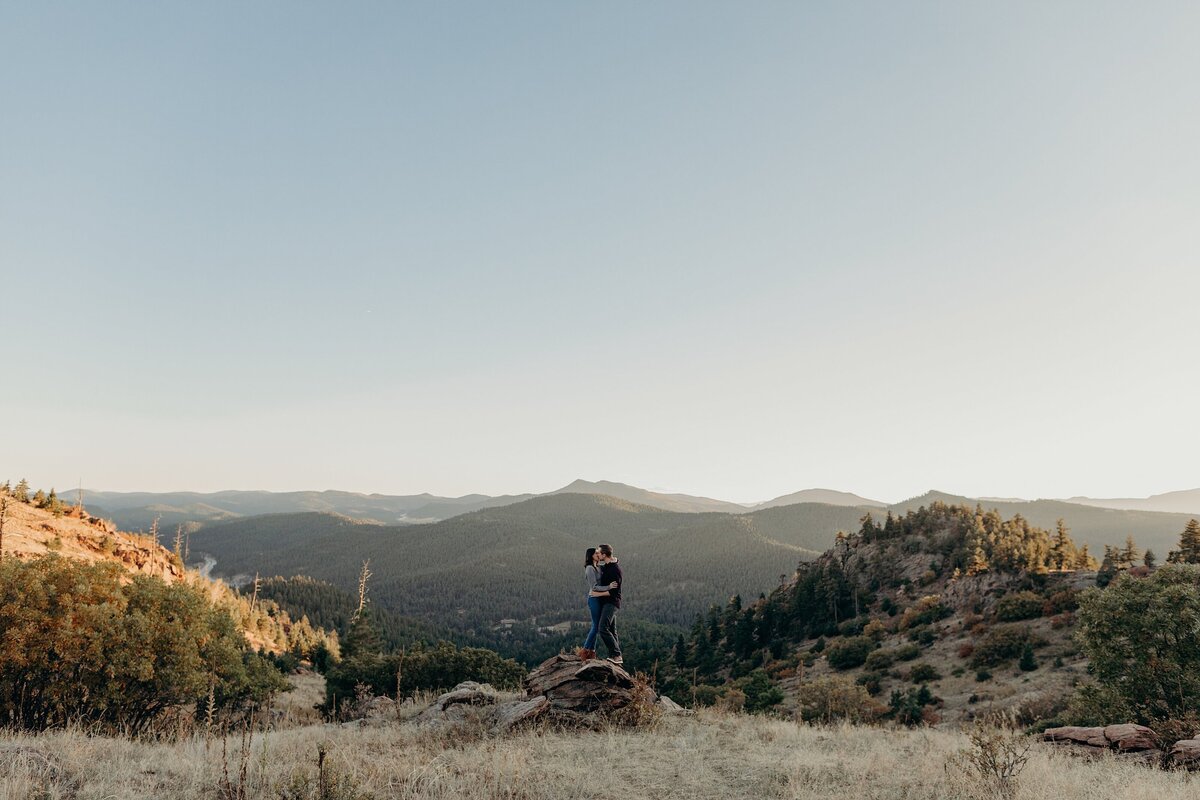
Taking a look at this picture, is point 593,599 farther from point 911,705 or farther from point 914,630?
point 914,630

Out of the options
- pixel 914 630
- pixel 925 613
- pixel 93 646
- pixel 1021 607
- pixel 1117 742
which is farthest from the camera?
pixel 925 613

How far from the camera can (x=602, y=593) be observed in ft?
49.0

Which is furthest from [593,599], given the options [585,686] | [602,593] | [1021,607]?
[1021,607]

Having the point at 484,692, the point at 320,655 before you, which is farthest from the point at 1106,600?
the point at 320,655

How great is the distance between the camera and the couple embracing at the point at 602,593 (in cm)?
1504

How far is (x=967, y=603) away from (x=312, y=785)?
83.6 metres

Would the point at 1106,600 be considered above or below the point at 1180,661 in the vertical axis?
above

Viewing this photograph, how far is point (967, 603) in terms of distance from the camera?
71375mm

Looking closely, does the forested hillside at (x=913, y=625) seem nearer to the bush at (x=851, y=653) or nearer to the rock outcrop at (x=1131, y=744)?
the bush at (x=851, y=653)

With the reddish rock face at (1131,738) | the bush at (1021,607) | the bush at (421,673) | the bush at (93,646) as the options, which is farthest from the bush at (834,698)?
the bush at (93,646)

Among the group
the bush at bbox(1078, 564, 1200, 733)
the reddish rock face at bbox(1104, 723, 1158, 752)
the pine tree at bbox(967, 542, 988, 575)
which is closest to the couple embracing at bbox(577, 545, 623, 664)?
the reddish rock face at bbox(1104, 723, 1158, 752)

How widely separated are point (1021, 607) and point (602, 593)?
65468 mm

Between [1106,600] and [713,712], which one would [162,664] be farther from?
[1106,600]

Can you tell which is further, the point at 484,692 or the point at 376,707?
the point at 376,707
